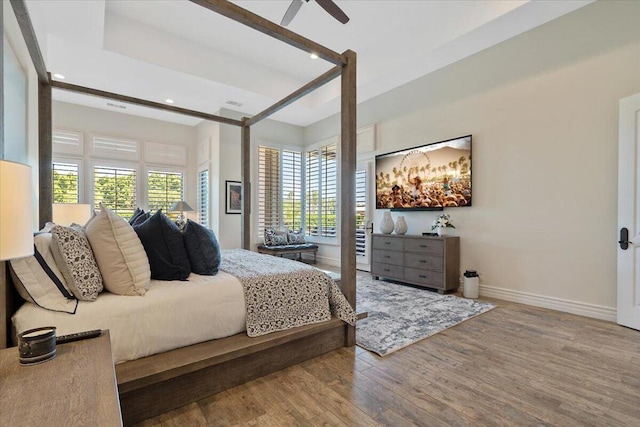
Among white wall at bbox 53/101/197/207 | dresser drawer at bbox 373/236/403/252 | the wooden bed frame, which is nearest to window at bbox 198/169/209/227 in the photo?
white wall at bbox 53/101/197/207

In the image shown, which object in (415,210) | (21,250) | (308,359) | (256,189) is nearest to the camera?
(21,250)

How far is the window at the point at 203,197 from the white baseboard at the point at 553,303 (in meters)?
5.23

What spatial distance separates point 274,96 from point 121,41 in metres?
2.23

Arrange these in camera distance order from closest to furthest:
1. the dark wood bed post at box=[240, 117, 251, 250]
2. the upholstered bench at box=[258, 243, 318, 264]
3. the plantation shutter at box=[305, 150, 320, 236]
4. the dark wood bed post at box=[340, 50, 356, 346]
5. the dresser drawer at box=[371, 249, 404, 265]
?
the dark wood bed post at box=[340, 50, 356, 346] < the dark wood bed post at box=[240, 117, 251, 250] < the dresser drawer at box=[371, 249, 404, 265] < the upholstered bench at box=[258, 243, 318, 264] < the plantation shutter at box=[305, 150, 320, 236]

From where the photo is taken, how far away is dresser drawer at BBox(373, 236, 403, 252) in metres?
4.54

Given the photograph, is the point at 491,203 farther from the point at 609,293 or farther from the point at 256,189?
the point at 256,189

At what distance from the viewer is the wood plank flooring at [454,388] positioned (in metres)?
1.59

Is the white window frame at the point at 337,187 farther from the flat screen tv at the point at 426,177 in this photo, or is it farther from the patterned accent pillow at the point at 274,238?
the flat screen tv at the point at 426,177

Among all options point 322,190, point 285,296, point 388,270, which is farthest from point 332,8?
point 322,190

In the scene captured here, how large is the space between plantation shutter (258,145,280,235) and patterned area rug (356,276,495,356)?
2649 mm

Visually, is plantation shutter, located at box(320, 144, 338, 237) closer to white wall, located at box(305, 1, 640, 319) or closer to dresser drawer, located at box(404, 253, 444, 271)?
dresser drawer, located at box(404, 253, 444, 271)

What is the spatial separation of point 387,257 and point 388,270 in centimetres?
20

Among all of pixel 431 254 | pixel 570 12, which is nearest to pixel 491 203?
pixel 431 254

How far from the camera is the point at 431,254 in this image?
4.16 meters
